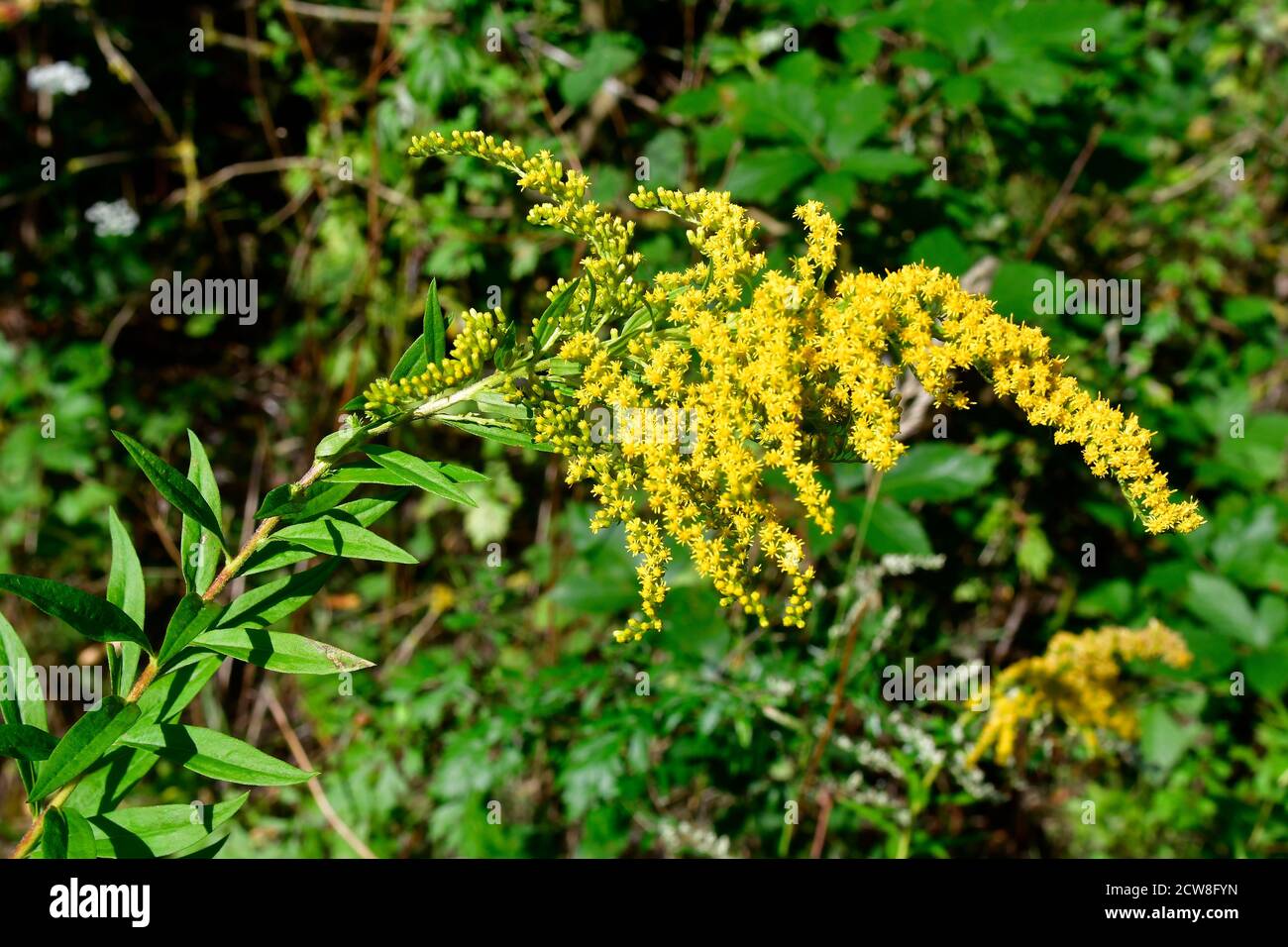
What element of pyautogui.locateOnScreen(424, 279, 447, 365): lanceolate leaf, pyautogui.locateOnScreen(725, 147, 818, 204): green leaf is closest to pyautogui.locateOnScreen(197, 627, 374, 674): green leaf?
pyautogui.locateOnScreen(424, 279, 447, 365): lanceolate leaf

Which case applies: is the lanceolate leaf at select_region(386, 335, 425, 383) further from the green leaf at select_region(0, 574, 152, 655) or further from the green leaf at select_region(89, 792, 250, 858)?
the green leaf at select_region(89, 792, 250, 858)

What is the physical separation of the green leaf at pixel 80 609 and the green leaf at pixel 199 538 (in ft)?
0.37

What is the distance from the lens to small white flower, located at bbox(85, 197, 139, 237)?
4.39 m

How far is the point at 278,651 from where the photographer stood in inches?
60.5

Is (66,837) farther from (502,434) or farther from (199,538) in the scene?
(502,434)

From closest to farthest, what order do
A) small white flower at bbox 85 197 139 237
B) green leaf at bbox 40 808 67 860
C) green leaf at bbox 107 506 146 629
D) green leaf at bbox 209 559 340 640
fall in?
green leaf at bbox 40 808 67 860 < green leaf at bbox 209 559 340 640 < green leaf at bbox 107 506 146 629 < small white flower at bbox 85 197 139 237

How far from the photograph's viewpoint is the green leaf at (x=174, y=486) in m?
1.49

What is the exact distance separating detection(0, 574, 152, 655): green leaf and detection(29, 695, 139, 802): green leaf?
0.34 ft

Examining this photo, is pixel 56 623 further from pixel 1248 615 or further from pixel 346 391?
pixel 1248 615

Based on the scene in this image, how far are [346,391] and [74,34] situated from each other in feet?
6.99

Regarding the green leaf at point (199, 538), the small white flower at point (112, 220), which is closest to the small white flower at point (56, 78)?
the small white flower at point (112, 220)

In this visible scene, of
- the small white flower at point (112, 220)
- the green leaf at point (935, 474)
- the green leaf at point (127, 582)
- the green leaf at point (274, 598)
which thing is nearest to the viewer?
the green leaf at point (274, 598)

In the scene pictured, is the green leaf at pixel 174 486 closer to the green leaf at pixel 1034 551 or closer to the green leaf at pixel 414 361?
the green leaf at pixel 414 361

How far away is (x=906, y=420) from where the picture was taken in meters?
2.83
